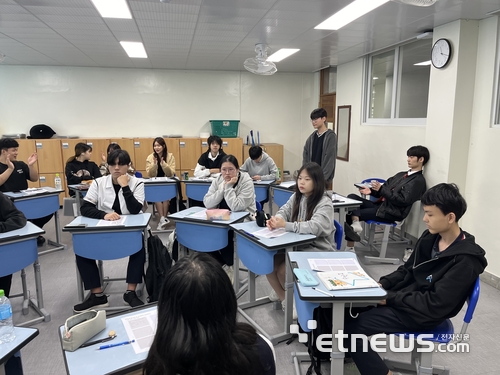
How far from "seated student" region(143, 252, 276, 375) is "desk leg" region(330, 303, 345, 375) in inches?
38.1

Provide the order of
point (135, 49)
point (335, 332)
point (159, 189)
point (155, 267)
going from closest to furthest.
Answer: point (335, 332)
point (155, 267)
point (159, 189)
point (135, 49)

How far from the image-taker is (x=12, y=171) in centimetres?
436

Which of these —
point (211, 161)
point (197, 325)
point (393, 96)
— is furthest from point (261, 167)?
point (197, 325)

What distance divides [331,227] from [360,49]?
12.1 ft

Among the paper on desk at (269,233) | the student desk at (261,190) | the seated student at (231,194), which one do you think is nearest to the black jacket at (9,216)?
the seated student at (231,194)

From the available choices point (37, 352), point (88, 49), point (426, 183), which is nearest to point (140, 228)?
point (37, 352)

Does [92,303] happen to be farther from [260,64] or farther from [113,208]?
[260,64]

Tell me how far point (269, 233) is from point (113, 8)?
2640 mm

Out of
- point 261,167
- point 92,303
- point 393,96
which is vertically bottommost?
point 92,303

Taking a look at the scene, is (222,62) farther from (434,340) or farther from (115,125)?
(434,340)

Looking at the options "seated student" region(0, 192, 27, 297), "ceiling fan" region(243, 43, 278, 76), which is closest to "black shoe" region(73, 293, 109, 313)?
"seated student" region(0, 192, 27, 297)

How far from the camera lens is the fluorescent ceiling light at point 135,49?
5117 millimetres

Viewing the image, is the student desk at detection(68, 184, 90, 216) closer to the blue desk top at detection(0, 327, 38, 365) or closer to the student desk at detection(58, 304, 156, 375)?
the blue desk top at detection(0, 327, 38, 365)

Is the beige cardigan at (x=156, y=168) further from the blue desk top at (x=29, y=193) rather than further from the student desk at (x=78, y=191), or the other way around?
the blue desk top at (x=29, y=193)
